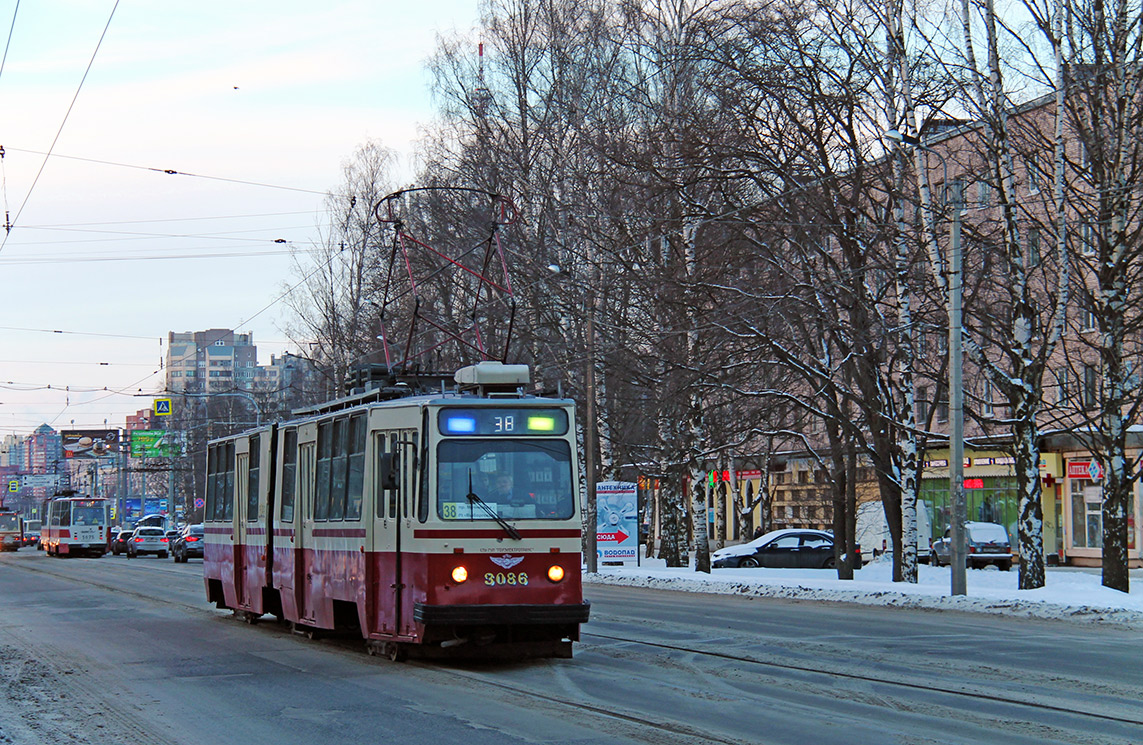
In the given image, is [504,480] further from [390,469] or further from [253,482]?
[253,482]

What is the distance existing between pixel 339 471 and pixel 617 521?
21.1m

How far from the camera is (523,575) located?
12.9 metres

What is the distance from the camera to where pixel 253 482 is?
18625 millimetres

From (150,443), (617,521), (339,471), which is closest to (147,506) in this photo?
(150,443)

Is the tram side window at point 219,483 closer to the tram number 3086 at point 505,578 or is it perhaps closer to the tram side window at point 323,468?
the tram side window at point 323,468

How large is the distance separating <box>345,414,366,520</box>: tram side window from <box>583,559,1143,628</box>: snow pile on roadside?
11782 millimetres

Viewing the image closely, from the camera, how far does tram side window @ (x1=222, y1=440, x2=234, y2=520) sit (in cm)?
1997

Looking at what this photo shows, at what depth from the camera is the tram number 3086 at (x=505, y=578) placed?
42.0 ft

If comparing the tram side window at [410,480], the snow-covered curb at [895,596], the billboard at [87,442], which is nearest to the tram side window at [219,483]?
the tram side window at [410,480]

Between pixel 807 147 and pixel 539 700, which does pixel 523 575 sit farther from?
pixel 807 147

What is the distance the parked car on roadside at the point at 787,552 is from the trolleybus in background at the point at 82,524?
34.8 m

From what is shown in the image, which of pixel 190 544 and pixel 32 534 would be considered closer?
pixel 190 544

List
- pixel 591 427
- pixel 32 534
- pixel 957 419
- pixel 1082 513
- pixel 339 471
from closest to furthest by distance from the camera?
pixel 339 471
pixel 957 419
pixel 591 427
pixel 1082 513
pixel 32 534

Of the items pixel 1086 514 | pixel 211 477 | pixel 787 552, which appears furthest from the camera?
pixel 1086 514
